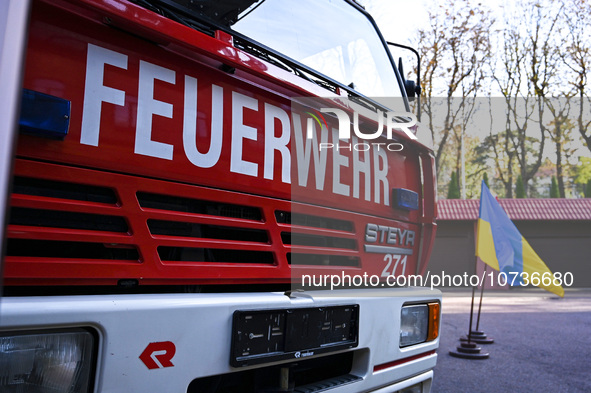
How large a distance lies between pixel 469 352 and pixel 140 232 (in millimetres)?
5553

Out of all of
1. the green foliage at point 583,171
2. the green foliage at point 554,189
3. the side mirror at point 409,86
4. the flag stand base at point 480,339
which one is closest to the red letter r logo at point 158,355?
the side mirror at point 409,86

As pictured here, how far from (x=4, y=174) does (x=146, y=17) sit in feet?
2.73

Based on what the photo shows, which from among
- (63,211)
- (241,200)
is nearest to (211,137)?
(241,200)

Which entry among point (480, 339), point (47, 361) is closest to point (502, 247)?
point (480, 339)

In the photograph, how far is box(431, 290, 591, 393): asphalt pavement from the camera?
4.64 m

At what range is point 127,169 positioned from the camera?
1459mm

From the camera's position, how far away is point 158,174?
1.53 m

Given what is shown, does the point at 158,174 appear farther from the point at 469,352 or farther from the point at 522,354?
the point at 522,354

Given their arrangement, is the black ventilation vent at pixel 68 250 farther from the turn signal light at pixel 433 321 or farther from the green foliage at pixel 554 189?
the green foliage at pixel 554 189

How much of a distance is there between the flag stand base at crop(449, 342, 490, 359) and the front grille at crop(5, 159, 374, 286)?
4.64 meters

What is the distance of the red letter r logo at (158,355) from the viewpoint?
137cm

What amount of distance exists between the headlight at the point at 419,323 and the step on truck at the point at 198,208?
11mm

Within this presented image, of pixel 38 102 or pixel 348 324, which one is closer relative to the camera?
pixel 38 102

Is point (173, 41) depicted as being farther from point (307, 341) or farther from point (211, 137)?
point (307, 341)
